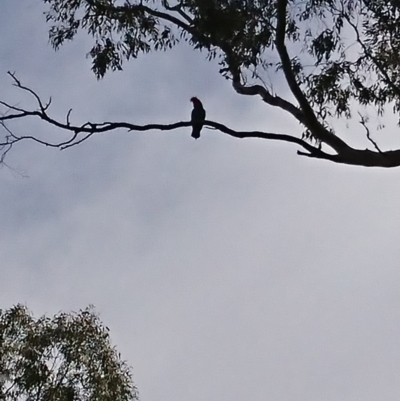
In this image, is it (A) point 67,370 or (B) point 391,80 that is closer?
(B) point 391,80

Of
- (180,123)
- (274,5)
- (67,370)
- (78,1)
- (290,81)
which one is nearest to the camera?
(180,123)

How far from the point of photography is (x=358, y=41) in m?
7.14

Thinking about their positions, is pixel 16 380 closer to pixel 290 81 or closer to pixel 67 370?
pixel 67 370

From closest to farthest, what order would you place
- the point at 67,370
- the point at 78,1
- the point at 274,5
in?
the point at 274,5
the point at 78,1
the point at 67,370

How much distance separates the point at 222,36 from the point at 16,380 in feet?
13.8

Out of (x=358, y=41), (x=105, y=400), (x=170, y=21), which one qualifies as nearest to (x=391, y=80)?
(x=358, y=41)

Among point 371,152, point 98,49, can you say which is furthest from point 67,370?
point 371,152

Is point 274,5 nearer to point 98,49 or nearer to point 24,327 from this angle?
point 98,49

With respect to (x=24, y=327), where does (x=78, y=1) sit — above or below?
above

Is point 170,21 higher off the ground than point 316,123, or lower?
higher

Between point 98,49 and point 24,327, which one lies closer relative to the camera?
point 98,49

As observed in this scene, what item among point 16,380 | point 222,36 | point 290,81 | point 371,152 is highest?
point 222,36

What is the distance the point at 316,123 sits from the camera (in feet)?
19.5

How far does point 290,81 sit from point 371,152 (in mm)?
751
